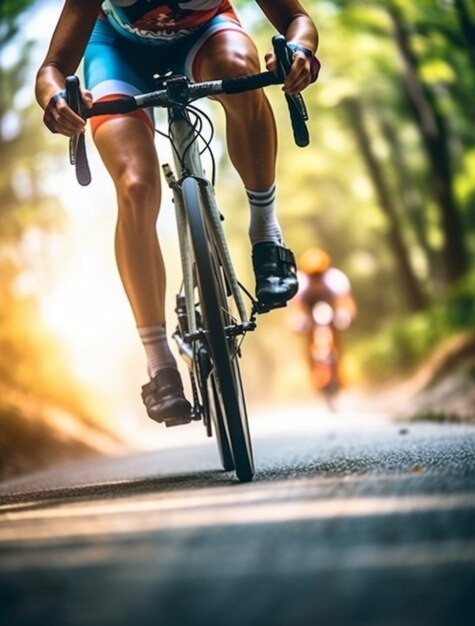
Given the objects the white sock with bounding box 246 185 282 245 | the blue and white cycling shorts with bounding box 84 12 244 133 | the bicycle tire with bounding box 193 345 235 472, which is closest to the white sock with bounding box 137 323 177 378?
the bicycle tire with bounding box 193 345 235 472

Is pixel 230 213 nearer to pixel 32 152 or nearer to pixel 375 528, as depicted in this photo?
pixel 32 152

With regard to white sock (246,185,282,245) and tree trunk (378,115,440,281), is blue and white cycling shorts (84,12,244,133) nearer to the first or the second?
white sock (246,185,282,245)

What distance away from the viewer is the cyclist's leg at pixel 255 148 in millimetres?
4523

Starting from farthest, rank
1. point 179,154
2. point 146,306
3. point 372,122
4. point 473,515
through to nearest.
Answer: point 372,122 < point 146,306 < point 179,154 < point 473,515

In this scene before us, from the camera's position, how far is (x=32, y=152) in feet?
68.5

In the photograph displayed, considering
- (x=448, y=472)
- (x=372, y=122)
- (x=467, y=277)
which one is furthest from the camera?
(x=372, y=122)

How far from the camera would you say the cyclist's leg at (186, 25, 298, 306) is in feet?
14.8

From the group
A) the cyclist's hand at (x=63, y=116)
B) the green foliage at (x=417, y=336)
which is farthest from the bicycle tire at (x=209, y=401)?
the green foliage at (x=417, y=336)

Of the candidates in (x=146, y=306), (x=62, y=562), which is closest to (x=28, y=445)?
(x=146, y=306)

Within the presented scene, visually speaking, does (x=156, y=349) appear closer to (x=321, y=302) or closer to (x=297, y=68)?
(x=297, y=68)

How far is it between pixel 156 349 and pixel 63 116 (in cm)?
105

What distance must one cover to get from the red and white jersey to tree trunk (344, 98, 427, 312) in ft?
72.3

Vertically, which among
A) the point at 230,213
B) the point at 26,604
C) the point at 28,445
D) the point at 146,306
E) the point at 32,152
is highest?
the point at 26,604

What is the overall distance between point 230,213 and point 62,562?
101ft
